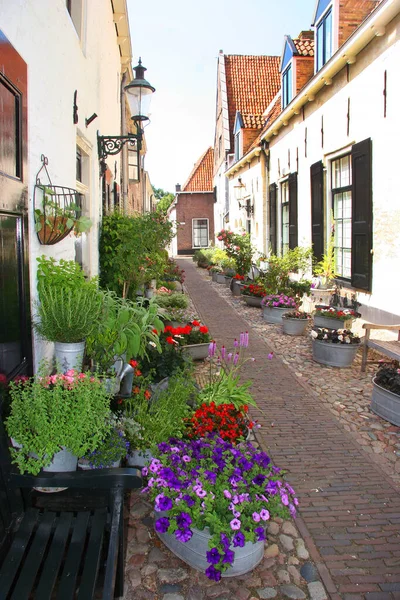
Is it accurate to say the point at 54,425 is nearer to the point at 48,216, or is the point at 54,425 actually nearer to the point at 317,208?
the point at 48,216

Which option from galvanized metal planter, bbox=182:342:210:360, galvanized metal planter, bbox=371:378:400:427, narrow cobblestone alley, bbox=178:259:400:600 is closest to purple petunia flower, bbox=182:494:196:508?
narrow cobblestone alley, bbox=178:259:400:600

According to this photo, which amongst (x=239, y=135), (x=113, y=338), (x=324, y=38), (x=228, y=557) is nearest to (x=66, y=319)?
(x=113, y=338)

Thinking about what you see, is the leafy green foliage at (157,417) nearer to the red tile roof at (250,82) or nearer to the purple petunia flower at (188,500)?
the purple petunia flower at (188,500)

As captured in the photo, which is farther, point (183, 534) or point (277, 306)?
point (277, 306)

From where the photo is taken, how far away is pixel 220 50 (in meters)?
23.8

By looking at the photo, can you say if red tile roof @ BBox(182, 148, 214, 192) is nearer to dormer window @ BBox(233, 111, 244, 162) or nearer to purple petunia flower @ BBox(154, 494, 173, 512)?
dormer window @ BBox(233, 111, 244, 162)

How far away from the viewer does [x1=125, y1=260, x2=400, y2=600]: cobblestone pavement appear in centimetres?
248

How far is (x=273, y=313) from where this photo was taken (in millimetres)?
9438

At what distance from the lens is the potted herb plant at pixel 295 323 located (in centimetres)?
820

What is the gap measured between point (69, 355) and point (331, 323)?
5050 mm

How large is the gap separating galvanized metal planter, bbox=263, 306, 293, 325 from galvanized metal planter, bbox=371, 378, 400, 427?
177 inches

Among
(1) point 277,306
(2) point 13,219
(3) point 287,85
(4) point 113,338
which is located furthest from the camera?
(3) point 287,85

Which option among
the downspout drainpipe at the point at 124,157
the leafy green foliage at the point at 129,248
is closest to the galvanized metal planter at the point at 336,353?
the leafy green foliage at the point at 129,248

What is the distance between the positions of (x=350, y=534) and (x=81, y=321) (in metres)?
2.02
